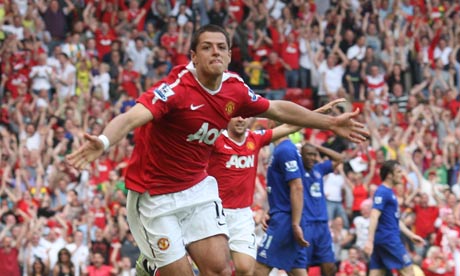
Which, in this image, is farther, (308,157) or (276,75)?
(276,75)

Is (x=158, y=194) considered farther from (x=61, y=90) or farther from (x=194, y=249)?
(x=61, y=90)

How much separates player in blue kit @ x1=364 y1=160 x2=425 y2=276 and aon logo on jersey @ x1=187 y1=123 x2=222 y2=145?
5.18m

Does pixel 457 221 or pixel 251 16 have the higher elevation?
pixel 251 16

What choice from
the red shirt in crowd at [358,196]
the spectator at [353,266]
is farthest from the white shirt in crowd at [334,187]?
the spectator at [353,266]

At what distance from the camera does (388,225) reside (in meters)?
15.0

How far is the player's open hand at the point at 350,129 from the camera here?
998cm

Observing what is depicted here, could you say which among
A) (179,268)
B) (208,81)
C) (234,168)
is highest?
(208,81)

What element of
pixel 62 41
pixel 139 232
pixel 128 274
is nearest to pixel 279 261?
pixel 139 232

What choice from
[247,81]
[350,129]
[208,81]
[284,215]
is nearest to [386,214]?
[284,215]

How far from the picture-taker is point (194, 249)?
1016cm

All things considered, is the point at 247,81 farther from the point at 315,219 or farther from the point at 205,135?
the point at 205,135

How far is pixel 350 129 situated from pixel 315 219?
4.17m

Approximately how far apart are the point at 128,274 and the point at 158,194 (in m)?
7.65

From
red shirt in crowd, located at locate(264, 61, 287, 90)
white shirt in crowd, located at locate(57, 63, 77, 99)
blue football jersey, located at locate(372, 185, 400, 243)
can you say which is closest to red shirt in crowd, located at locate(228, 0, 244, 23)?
red shirt in crowd, located at locate(264, 61, 287, 90)
